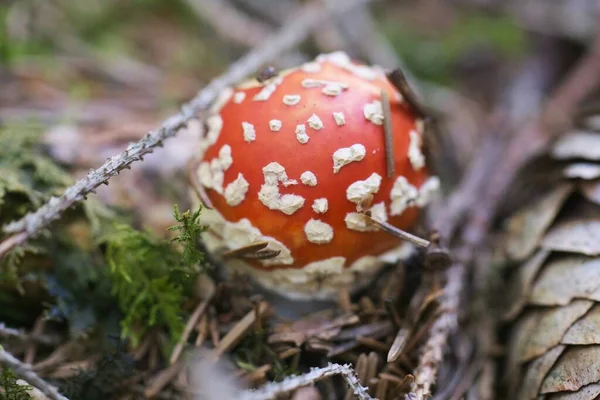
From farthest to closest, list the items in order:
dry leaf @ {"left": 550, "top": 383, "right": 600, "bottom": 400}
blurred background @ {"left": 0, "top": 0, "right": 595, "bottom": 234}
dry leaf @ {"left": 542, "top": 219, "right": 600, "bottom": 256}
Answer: blurred background @ {"left": 0, "top": 0, "right": 595, "bottom": 234}, dry leaf @ {"left": 542, "top": 219, "right": 600, "bottom": 256}, dry leaf @ {"left": 550, "top": 383, "right": 600, "bottom": 400}

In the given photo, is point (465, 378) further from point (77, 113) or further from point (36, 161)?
point (77, 113)

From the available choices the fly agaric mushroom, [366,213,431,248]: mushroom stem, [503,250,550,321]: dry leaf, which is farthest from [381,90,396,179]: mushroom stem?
[503,250,550,321]: dry leaf

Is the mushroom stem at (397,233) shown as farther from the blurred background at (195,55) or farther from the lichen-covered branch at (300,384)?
the blurred background at (195,55)

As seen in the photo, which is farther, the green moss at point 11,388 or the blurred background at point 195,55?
the blurred background at point 195,55

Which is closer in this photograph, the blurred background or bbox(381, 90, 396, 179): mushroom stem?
bbox(381, 90, 396, 179): mushroom stem

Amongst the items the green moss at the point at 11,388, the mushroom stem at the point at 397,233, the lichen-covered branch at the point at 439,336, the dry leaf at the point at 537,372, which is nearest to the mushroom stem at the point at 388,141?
the mushroom stem at the point at 397,233

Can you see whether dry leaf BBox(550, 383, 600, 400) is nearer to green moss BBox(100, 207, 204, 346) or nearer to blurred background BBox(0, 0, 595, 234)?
green moss BBox(100, 207, 204, 346)

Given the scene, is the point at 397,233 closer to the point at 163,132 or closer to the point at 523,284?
the point at 523,284
